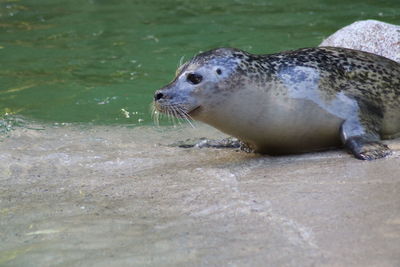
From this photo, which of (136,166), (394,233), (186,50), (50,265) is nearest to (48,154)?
(136,166)

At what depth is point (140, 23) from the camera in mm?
11453

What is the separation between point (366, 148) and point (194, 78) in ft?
4.07

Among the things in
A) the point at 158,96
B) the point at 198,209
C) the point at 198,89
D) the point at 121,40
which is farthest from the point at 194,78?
the point at 121,40

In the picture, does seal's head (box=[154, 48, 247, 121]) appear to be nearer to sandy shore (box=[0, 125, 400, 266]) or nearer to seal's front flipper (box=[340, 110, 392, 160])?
sandy shore (box=[0, 125, 400, 266])

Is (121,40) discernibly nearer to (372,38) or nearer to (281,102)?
(372,38)

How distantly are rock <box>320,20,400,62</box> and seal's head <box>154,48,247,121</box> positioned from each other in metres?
2.93

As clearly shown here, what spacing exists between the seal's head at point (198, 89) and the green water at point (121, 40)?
210 centimetres

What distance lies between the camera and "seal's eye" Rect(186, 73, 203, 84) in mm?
5230

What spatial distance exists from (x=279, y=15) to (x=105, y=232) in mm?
8400

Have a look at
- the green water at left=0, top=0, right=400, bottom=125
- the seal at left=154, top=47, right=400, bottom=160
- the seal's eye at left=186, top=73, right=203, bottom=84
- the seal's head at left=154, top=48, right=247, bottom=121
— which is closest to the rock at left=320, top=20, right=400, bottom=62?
the green water at left=0, top=0, right=400, bottom=125

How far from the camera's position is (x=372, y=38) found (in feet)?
26.1

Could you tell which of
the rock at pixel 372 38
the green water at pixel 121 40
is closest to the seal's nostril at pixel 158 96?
the green water at pixel 121 40

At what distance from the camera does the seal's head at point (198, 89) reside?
203 inches

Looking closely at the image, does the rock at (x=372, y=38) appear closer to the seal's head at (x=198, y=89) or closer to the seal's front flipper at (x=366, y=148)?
the seal's front flipper at (x=366, y=148)
